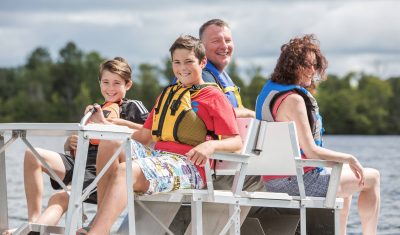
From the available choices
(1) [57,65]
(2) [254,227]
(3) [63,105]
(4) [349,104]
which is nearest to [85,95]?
(3) [63,105]

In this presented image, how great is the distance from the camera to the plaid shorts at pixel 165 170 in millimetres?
5551

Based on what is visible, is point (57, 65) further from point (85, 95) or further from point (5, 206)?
point (5, 206)

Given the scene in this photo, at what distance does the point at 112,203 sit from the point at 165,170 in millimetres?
451

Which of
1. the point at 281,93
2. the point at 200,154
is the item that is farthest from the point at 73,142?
the point at 281,93

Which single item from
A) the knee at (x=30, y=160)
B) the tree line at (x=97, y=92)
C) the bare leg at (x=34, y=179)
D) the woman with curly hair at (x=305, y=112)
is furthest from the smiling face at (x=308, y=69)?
the tree line at (x=97, y=92)

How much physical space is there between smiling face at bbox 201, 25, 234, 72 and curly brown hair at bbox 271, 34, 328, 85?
35.6 inches

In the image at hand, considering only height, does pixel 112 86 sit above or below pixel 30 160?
above

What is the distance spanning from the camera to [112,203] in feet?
17.4

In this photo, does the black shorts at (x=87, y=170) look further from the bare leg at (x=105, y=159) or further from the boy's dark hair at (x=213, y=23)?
the boy's dark hair at (x=213, y=23)

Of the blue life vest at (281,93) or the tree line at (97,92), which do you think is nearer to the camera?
the blue life vest at (281,93)

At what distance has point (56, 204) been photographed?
6.17 metres

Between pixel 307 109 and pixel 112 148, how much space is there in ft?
4.66

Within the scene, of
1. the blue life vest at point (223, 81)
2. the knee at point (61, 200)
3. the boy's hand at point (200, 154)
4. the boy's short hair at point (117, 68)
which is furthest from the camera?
the blue life vest at point (223, 81)

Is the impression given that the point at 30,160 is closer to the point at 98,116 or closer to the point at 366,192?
the point at 98,116
